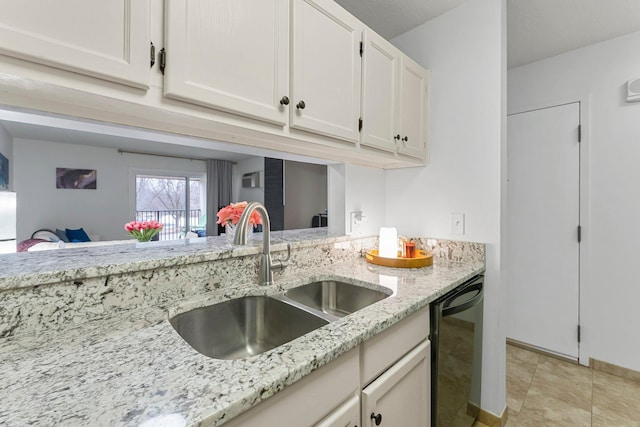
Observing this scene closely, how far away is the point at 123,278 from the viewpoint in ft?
2.85

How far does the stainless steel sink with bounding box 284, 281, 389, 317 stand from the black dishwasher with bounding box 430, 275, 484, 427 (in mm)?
293

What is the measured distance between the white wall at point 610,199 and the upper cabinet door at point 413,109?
1.38 m

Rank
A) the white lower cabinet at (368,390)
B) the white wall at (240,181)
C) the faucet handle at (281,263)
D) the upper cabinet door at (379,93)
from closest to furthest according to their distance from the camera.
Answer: the white lower cabinet at (368,390)
the faucet handle at (281,263)
the upper cabinet door at (379,93)
the white wall at (240,181)

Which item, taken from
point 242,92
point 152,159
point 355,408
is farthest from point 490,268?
point 152,159

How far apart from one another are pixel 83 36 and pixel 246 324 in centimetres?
95

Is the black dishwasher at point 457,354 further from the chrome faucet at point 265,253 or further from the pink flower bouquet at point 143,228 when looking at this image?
the pink flower bouquet at point 143,228

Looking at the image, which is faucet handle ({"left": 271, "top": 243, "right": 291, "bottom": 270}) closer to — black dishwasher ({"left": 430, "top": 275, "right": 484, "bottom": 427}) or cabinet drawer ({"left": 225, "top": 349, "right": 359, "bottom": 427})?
cabinet drawer ({"left": 225, "top": 349, "right": 359, "bottom": 427})

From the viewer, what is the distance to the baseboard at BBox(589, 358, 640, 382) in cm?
195

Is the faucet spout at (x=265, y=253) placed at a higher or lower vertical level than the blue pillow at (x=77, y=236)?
higher

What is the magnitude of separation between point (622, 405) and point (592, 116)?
193 cm

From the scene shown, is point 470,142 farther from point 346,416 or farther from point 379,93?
point 346,416

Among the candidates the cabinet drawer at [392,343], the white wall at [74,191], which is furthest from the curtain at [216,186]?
the cabinet drawer at [392,343]

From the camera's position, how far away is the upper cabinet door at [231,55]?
0.77m

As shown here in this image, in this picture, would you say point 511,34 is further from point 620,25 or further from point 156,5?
point 156,5
